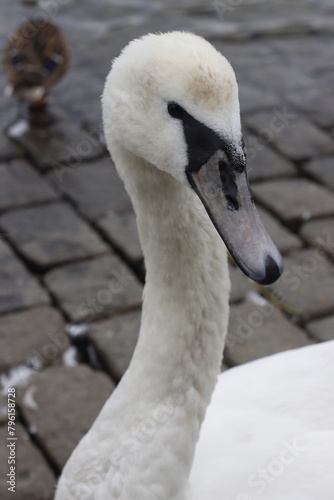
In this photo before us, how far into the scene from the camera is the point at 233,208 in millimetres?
1611

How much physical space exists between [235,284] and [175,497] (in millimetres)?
1723

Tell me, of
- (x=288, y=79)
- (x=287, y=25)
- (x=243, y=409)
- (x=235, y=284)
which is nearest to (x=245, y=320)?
(x=235, y=284)

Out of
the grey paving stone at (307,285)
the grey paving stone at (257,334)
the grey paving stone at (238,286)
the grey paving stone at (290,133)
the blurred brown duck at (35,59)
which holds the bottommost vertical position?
the grey paving stone at (290,133)

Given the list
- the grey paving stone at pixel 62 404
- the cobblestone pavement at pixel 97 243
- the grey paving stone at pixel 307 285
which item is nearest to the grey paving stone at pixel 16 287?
the cobblestone pavement at pixel 97 243

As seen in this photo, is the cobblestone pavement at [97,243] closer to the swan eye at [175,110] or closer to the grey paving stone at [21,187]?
the grey paving stone at [21,187]

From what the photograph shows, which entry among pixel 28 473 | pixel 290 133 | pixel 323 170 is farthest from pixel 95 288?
pixel 290 133

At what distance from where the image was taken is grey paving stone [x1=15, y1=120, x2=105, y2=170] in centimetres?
448

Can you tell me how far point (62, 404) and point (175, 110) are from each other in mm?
1633

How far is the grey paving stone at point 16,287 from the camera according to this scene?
3.42m

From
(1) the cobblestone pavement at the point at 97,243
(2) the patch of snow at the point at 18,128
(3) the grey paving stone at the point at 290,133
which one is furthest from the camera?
(2) the patch of snow at the point at 18,128

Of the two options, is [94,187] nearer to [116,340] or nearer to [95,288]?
[95,288]

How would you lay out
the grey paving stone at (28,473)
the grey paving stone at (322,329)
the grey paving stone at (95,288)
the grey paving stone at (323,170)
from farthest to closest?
1. the grey paving stone at (323,170)
2. the grey paving stone at (95,288)
3. the grey paving stone at (322,329)
4. the grey paving stone at (28,473)

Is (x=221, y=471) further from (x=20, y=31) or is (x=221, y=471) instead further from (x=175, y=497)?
(x=20, y=31)

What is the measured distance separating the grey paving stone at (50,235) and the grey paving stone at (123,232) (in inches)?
2.6
